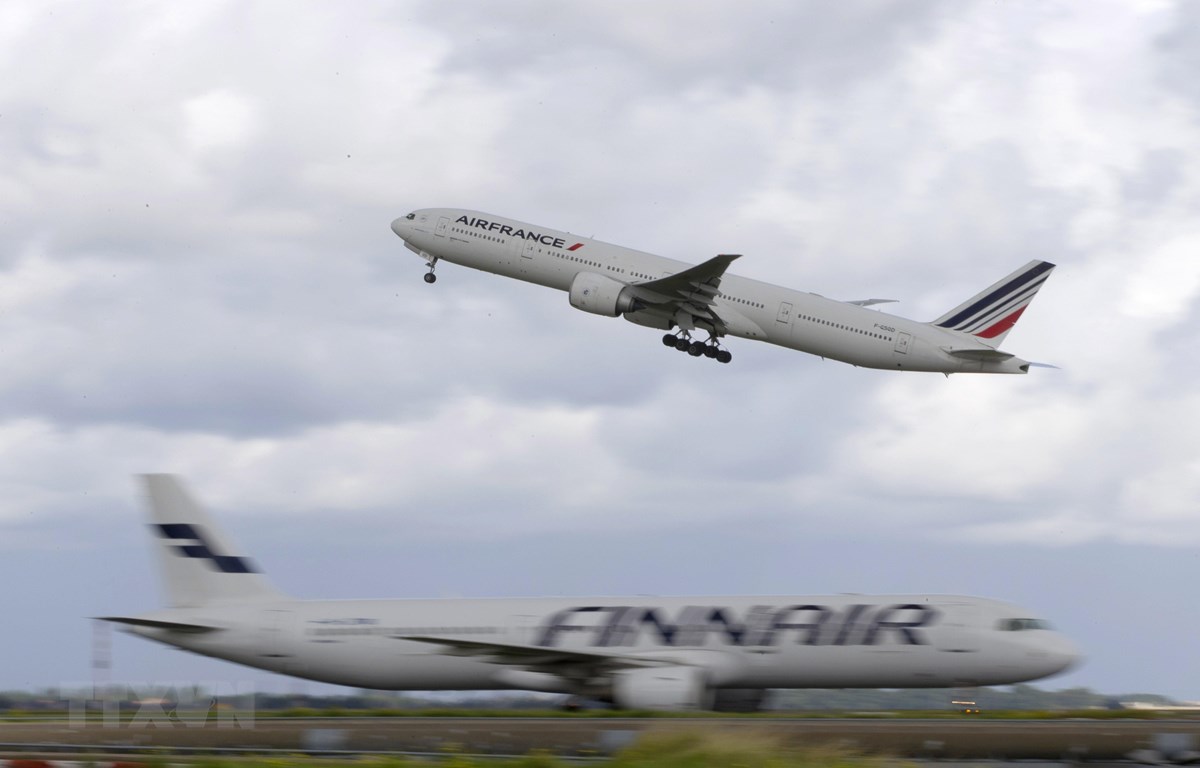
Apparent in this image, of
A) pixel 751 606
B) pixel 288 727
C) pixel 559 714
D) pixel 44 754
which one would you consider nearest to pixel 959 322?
pixel 751 606

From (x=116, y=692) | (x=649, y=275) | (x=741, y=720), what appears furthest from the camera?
(x=649, y=275)

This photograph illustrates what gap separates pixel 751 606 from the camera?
110 ft

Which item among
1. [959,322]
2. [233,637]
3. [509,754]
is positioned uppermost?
[959,322]

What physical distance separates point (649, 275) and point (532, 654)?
23095 millimetres

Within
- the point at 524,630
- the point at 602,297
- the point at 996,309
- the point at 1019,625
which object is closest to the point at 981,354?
the point at 996,309

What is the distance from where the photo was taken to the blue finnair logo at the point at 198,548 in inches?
1470

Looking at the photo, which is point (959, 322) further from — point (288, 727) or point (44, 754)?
point (44, 754)

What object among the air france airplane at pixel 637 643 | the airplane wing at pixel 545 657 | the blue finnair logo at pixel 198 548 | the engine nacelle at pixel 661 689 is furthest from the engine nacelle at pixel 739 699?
the blue finnair logo at pixel 198 548

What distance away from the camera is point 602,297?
1997 inches

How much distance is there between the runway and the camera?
24.5 m

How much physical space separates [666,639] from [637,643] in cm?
75

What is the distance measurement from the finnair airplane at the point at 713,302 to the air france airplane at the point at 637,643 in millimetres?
18146

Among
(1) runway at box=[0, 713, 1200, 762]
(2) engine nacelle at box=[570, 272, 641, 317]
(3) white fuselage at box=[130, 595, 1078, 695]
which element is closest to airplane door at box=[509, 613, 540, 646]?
(3) white fuselage at box=[130, 595, 1078, 695]

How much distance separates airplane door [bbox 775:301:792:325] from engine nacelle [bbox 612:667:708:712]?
21494 millimetres
